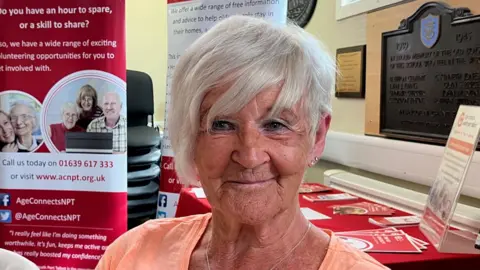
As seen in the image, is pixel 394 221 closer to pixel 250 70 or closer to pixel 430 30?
pixel 430 30

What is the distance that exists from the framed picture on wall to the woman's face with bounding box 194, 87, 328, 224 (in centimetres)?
181

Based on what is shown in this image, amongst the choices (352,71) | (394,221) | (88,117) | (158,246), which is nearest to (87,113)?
(88,117)

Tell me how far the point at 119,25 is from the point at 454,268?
1.43 metres

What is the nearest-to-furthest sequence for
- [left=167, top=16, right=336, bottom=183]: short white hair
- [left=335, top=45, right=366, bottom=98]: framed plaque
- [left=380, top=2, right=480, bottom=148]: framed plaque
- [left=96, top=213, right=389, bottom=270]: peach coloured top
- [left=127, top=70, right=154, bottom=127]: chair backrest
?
[left=167, top=16, right=336, bottom=183]: short white hair
[left=96, top=213, right=389, bottom=270]: peach coloured top
[left=380, top=2, right=480, bottom=148]: framed plaque
[left=335, top=45, right=366, bottom=98]: framed plaque
[left=127, top=70, right=154, bottom=127]: chair backrest

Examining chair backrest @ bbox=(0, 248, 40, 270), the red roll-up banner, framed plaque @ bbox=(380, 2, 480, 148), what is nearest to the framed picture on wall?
framed plaque @ bbox=(380, 2, 480, 148)

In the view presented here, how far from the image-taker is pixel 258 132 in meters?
1.05

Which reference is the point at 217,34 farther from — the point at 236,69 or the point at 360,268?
the point at 360,268

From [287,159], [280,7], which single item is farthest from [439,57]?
[287,159]

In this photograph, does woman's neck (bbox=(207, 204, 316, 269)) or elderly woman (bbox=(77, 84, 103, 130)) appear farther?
elderly woman (bbox=(77, 84, 103, 130))

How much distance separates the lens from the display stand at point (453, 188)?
1.54m

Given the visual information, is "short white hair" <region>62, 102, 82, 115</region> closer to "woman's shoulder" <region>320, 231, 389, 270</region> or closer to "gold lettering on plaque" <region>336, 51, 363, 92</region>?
"woman's shoulder" <region>320, 231, 389, 270</region>

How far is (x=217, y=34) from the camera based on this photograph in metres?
1.10

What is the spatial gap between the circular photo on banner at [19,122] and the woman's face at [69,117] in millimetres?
104

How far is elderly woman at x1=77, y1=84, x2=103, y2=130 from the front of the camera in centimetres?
201
